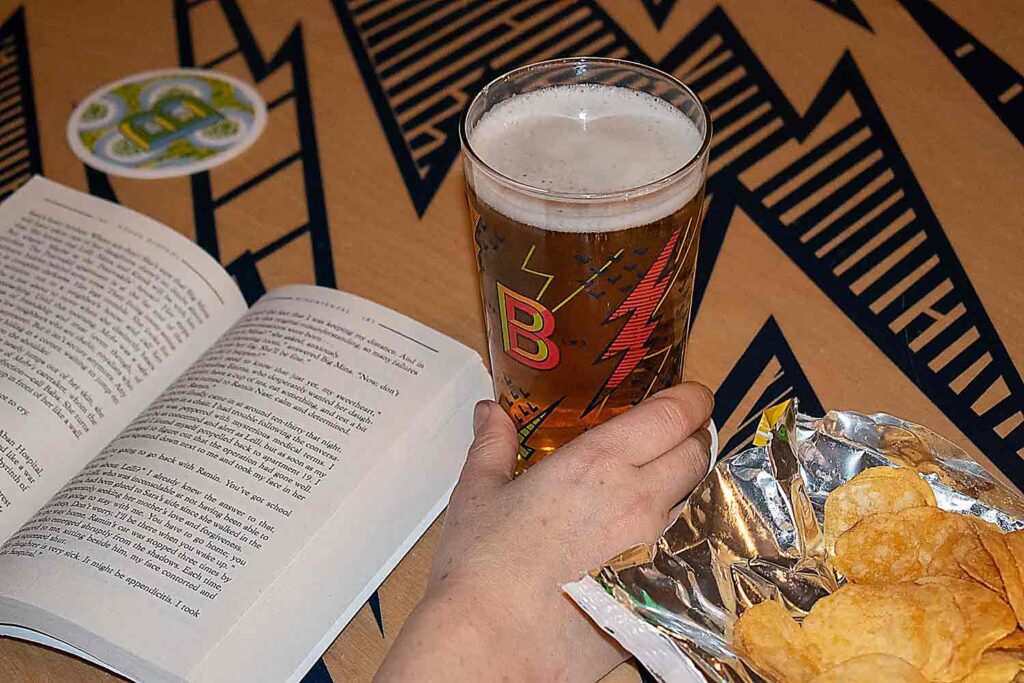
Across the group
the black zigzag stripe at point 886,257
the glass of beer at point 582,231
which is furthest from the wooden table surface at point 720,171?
the glass of beer at point 582,231

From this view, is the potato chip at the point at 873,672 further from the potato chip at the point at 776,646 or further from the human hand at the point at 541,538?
the human hand at the point at 541,538

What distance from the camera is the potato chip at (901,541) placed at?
507 millimetres

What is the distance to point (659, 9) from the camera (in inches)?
39.4

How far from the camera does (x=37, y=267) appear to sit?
79cm

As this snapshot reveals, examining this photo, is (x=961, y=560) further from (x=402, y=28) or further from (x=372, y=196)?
(x=402, y=28)

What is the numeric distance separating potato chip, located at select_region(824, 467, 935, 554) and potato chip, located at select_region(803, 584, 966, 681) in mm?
49

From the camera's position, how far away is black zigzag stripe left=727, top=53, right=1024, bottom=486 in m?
0.70

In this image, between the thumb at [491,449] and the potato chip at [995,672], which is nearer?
the potato chip at [995,672]

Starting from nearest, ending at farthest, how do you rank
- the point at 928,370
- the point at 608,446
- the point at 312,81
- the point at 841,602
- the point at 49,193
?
the point at 841,602, the point at 608,446, the point at 928,370, the point at 49,193, the point at 312,81

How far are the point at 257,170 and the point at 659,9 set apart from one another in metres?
0.39

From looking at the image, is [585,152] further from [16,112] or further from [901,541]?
[16,112]

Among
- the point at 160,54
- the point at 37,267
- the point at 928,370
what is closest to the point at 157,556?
the point at 37,267

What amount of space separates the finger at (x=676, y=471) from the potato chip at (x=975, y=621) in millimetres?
148

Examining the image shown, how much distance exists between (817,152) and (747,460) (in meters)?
0.38
